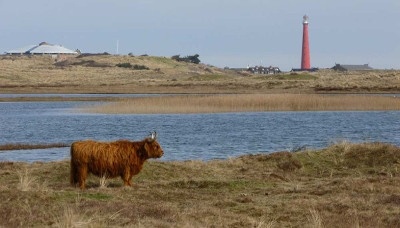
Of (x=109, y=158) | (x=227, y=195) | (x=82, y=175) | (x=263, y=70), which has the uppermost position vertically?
(x=109, y=158)

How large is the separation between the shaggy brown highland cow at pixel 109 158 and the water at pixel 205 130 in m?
8.71

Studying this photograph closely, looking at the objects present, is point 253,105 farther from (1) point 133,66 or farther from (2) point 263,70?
(2) point 263,70

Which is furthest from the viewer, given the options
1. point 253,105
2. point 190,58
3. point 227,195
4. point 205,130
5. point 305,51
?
point 190,58

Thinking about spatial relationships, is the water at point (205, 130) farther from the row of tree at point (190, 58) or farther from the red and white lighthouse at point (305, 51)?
the row of tree at point (190, 58)

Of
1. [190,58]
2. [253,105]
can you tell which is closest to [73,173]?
[253,105]

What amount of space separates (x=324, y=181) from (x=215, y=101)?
3792 centimetres

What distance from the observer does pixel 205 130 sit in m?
37.9

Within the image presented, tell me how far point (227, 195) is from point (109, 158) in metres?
2.70

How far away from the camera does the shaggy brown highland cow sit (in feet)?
55.0

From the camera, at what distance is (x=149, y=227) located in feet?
37.9

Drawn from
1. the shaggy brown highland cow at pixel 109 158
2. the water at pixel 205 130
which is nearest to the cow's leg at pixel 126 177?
the shaggy brown highland cow at pixel 109 158

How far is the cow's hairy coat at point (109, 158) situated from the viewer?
55.0 ft

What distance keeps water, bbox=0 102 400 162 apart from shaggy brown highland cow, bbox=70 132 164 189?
871 cm

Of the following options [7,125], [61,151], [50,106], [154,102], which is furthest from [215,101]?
[61,151]
